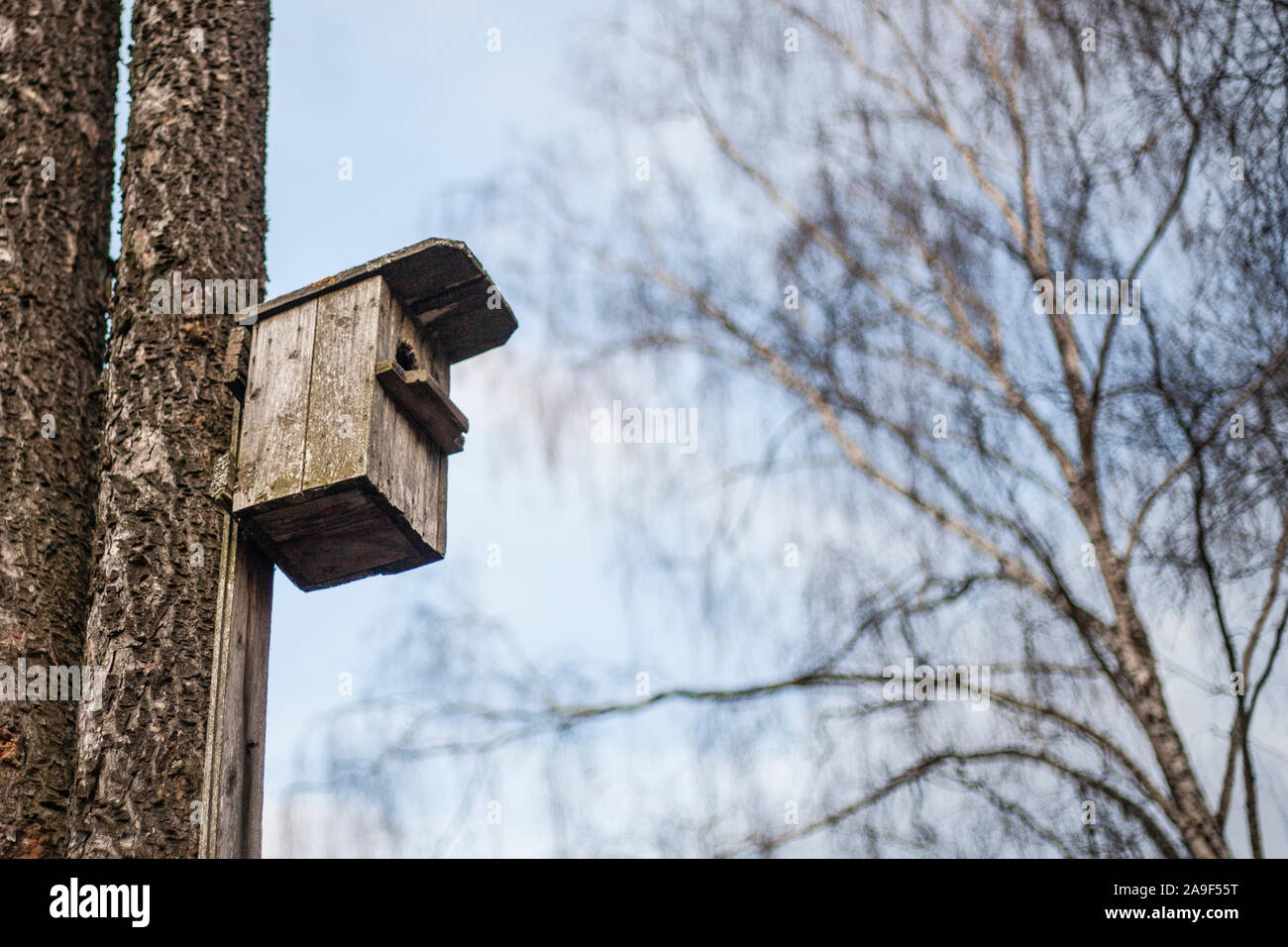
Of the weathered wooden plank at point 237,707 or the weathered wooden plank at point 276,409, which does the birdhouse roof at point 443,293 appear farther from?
the weathered wooden plank at point 237,707

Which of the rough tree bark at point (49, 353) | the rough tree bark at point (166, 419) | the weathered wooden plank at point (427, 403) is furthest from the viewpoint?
the weathered wooden plank at point (427, 403)

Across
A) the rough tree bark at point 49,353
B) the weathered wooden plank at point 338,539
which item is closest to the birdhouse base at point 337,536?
the weathered wooden plank at point 338,539

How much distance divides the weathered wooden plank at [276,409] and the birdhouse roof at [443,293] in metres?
0.06

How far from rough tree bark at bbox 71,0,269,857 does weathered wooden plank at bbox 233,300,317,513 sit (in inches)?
2.4

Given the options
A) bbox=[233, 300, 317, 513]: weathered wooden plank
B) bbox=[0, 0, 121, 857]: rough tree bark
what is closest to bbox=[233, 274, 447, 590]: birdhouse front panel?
bbox=[233, 300, 317, 513]: weathered wooden plank

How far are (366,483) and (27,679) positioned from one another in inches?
28.0

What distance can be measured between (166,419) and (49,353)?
1.40ft

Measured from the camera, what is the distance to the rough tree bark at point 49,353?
2342mm

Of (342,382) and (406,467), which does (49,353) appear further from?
(406,467)
